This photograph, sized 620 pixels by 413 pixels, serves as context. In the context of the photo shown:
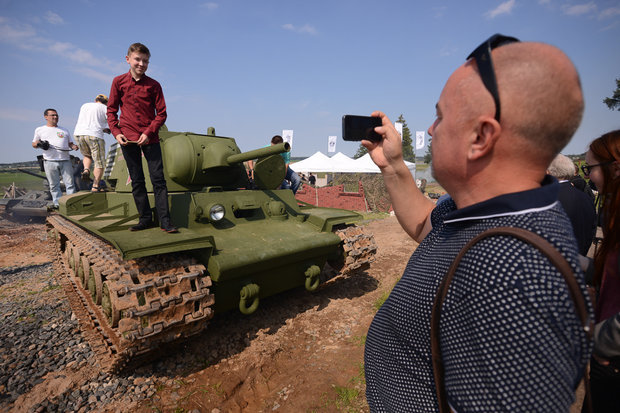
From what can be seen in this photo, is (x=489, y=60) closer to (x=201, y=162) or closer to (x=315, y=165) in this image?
(x=201, y=162)

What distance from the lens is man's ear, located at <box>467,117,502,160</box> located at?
2.77 ft

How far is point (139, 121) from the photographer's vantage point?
3.85 metres

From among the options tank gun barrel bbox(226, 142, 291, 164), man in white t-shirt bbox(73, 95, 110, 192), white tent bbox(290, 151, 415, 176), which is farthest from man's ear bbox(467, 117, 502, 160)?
white tent bbox(290, 151, 415, 176)

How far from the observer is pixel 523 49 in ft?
2.81

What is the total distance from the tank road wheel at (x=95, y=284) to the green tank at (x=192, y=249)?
0.6 inches

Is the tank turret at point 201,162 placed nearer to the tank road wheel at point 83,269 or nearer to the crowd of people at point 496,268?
the tank road wheel at point 83,269

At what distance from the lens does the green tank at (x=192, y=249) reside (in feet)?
10.3

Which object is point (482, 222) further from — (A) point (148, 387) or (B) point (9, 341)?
(B) point (9, 341)

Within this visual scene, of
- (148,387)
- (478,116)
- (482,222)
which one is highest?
(478,116)

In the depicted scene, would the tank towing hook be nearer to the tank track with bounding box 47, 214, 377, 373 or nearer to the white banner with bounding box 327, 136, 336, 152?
the tank track with bounding box 47, 214, 377, 373

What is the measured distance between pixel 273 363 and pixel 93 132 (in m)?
6.12

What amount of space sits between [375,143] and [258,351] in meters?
3.29

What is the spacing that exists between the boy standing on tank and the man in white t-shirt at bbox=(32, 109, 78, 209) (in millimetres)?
4789

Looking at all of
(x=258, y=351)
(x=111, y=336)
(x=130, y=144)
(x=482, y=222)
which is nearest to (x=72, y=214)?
(x=130, y=144)
